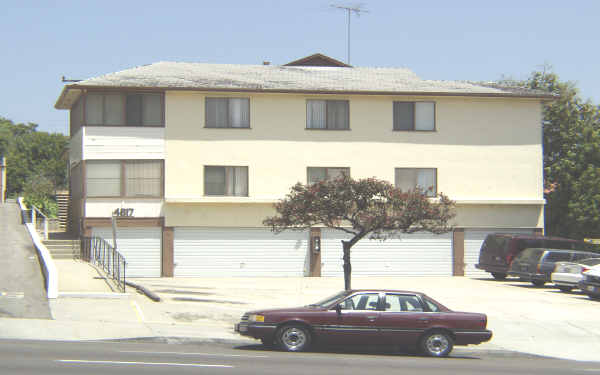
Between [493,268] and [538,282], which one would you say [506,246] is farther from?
[538,282]

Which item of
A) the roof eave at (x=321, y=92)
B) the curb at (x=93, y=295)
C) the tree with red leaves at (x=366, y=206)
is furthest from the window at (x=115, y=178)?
the tree with red leaves at (x=366, y=206)

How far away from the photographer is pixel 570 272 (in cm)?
2712

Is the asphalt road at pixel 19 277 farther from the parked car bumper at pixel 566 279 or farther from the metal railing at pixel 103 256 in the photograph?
the parked car bumper at pixel 566 279

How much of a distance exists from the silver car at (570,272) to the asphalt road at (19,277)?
17234 millimetres

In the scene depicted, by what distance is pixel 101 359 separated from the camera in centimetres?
1302

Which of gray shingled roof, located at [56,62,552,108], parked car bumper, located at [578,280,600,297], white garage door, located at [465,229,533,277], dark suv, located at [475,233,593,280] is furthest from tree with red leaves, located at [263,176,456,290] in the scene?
white garage door, located at [465,229,533,277]

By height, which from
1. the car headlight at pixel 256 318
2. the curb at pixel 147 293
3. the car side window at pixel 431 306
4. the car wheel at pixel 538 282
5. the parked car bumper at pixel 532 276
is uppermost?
the car side window at pixel 431 306

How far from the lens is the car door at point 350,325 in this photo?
1534cm

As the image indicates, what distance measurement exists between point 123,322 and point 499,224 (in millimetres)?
21305

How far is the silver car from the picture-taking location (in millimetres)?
26828

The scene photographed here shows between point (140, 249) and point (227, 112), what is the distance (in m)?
6.90

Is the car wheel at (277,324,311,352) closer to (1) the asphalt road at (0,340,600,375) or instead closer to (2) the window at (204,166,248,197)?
(1) the asphalt road at (0,340,600,375)

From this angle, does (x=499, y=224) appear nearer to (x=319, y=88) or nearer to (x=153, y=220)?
(x=319, y=88)

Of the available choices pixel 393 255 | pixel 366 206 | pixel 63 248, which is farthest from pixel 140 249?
pixel 366 206
